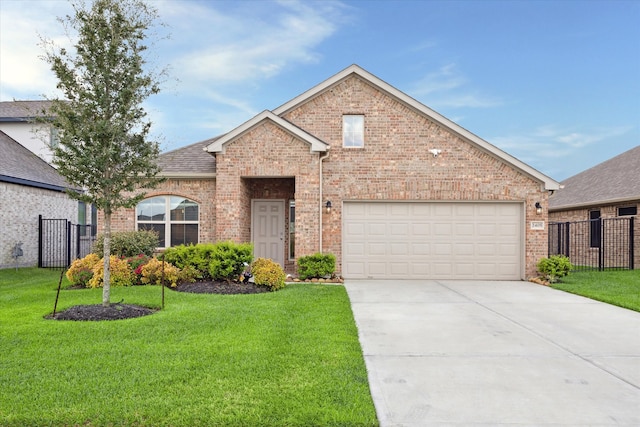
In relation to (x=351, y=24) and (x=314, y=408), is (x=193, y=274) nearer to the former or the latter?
(x=314, y=408)

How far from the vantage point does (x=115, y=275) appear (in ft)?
37.1

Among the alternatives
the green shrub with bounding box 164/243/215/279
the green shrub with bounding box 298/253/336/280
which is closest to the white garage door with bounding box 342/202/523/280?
the green shrub with bounding box 298/253/336/280

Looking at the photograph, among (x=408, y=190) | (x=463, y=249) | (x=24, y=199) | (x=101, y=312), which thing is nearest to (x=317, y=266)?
(x=408, y=190)

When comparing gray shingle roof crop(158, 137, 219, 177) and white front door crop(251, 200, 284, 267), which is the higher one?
gray shingle roof crop(158, 137, 219, 177)

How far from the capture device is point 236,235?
1339 centimetres

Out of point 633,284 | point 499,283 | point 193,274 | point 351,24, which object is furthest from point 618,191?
point 193,274

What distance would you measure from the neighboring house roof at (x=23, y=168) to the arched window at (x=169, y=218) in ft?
14.9

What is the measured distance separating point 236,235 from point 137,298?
14.3ft

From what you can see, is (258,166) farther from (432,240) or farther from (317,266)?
(432,240)

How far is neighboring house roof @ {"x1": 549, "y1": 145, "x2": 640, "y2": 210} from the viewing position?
727 inches

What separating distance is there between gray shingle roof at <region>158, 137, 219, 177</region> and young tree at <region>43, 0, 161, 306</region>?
530 cm

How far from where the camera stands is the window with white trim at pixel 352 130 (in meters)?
14.1

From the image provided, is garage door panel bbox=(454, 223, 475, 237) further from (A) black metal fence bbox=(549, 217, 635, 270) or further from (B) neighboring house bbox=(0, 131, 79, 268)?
(B) neighboring house bbox=(0, 131, 79, 268)

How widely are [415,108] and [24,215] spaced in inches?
634
